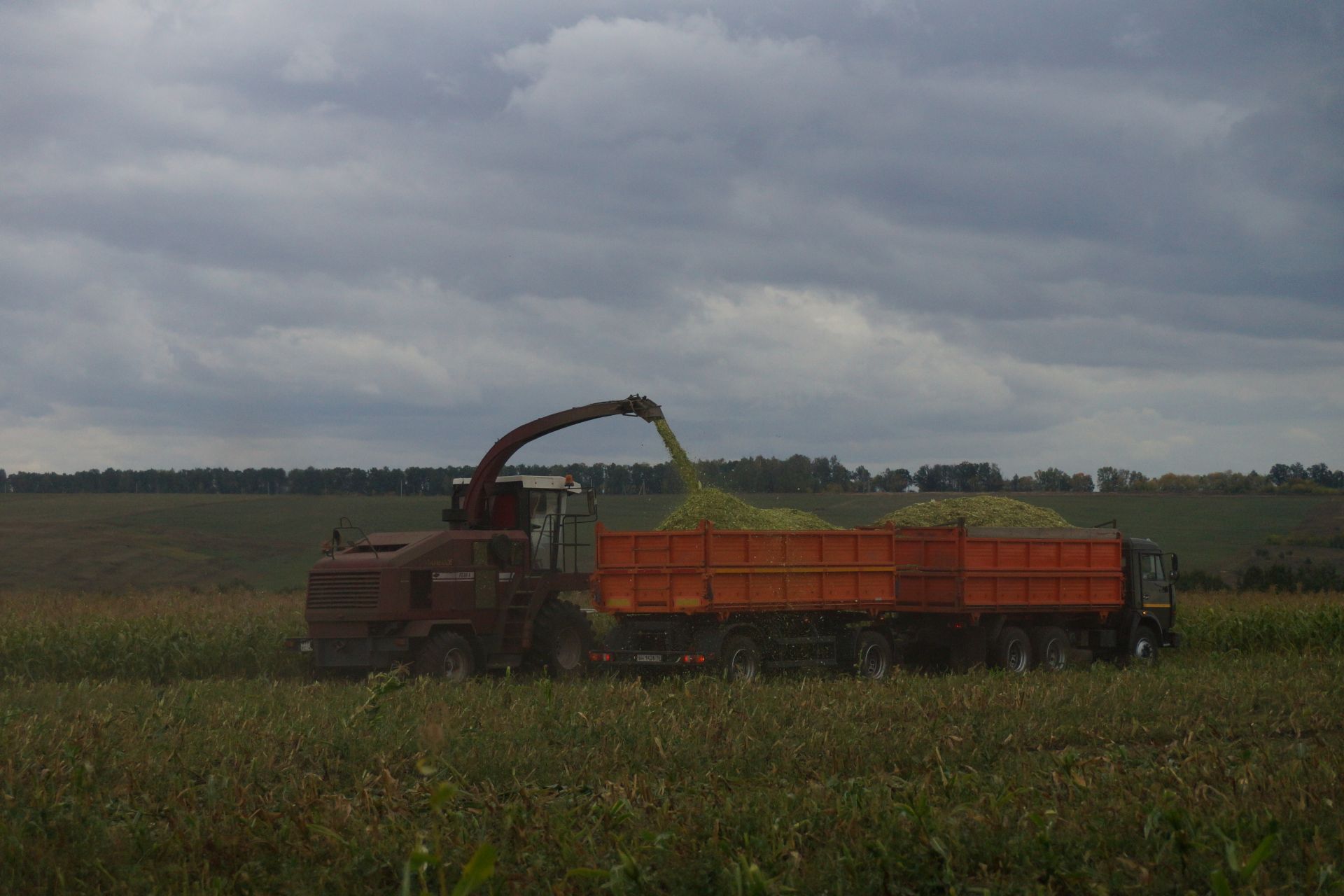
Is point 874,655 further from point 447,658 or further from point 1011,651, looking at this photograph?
point 447,658

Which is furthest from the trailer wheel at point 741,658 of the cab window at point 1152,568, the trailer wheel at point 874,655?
the cab window at point 1152,568

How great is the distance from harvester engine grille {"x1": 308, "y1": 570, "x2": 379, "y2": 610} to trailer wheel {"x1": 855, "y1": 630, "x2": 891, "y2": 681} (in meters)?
6.62

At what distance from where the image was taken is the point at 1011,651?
62.8ft

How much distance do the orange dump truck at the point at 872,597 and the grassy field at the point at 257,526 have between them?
11616mm

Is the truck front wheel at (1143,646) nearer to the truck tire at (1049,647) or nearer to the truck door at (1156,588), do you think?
the truck door at (1156,588)

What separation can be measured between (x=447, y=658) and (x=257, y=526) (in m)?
43.2

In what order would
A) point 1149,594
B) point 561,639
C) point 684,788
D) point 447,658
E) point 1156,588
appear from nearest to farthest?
point 684,788, point 447,658, point 561,639, point 1149,594, point 1156,588

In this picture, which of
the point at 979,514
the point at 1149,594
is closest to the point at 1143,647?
the point at 1149,594

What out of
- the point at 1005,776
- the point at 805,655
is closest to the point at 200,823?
the point at 1005,776

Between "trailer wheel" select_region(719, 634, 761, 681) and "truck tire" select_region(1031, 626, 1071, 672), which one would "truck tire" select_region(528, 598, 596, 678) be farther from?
"truck tire" select_region(1031, 626, 1071, 672)

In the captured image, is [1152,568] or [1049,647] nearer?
[1049,647]

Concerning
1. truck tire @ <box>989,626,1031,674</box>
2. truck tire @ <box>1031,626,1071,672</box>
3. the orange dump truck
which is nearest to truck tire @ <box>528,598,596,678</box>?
the orange dump truck

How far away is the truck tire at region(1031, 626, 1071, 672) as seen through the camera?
1945cm

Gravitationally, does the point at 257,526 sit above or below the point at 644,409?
below
